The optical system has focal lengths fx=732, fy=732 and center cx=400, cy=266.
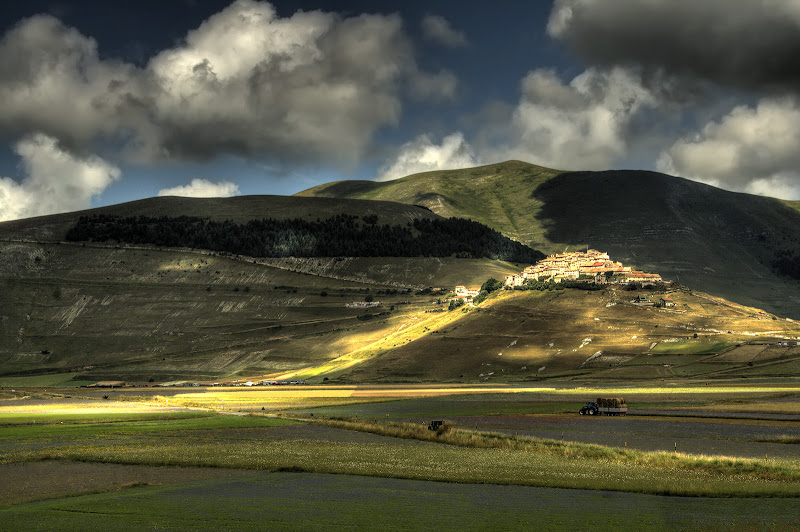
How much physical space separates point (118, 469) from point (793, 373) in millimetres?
120890

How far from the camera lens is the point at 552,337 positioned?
6939 inches

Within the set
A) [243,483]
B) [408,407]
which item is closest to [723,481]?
[243,483]

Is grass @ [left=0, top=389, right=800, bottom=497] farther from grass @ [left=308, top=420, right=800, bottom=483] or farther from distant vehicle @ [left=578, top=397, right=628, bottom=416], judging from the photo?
distant vehicle @ [left=578, top=397, right=628, bottom=416]

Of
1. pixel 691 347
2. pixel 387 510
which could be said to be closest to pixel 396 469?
pixel 387 510

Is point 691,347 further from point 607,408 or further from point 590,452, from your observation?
point 590,452

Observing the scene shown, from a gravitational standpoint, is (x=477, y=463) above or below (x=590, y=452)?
above

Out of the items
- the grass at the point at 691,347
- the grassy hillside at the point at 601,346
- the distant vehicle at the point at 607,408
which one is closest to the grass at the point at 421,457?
the distant vehicle at the point at 607,408

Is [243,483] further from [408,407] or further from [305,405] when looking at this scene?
[305,405]

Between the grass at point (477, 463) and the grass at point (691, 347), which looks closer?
the grass at point (477, 463)

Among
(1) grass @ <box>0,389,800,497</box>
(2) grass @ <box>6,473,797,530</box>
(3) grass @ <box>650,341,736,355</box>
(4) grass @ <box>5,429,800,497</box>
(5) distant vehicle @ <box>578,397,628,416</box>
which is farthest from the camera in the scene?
(3) grass @ <box>650,341,736,355</box>

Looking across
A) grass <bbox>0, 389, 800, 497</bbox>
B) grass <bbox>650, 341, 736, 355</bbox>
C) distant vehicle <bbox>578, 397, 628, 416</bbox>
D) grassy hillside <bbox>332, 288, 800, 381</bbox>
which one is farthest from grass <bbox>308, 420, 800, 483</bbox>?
grass <bbox>650, 341, 736, 355</bbox>

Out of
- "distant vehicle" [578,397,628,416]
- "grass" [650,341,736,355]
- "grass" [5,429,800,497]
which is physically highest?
"grass" [650,341,736,355]

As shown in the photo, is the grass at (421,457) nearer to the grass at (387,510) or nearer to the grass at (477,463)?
the grass at (477,463)

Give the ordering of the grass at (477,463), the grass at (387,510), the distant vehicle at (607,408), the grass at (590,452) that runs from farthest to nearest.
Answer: the distant vehicle at (607,408), the grass at (590,452), the grass at (477,463), the grass at (387,510)
